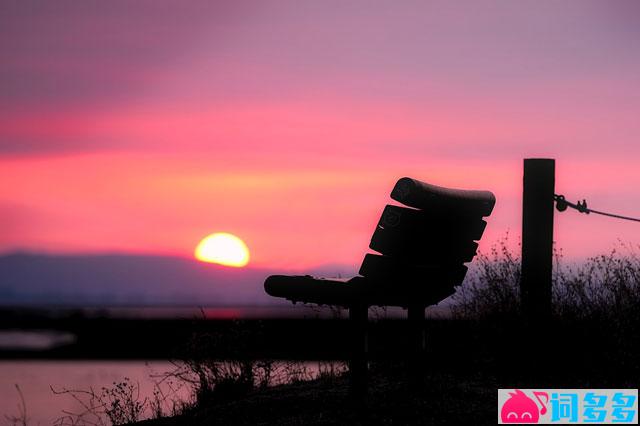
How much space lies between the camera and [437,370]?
9859 mm

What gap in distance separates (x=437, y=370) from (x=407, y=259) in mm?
2709

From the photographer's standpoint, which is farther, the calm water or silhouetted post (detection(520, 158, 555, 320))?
the calm water

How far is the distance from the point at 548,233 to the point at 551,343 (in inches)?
37.1

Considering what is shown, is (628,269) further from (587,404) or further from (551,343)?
(587,404)

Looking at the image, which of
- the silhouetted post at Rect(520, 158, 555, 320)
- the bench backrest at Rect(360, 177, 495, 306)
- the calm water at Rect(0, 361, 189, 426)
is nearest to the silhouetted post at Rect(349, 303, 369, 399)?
the bench backrest at Rect(360, 177, 495, 306)

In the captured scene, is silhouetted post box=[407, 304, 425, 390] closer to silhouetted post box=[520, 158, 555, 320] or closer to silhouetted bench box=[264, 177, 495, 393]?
silhouetted bench box=[264, 177, 495, 393]

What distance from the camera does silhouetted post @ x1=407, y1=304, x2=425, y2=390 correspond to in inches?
326

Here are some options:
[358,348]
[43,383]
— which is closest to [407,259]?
[358,348]

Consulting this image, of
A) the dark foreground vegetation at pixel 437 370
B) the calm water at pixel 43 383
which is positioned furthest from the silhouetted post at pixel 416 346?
the calm water at pixel 43 383

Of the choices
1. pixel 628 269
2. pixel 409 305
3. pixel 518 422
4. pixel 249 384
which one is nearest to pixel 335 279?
pixel 409 305

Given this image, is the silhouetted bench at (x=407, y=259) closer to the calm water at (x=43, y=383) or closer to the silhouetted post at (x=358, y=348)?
the silhouetted post at (x=358, y=348)

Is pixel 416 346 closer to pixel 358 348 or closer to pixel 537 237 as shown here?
pixel 358 348

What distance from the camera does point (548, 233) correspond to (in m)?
8.98

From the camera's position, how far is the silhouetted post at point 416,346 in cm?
828
